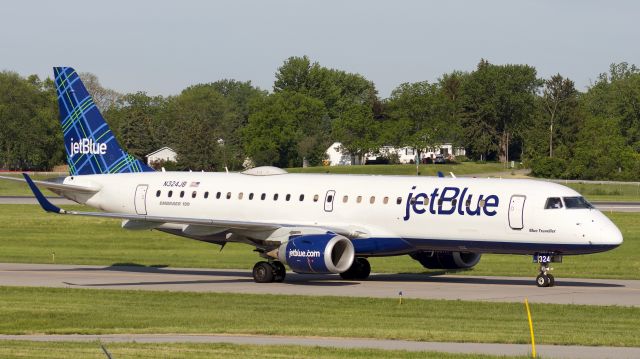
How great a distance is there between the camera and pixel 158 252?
53.2 m

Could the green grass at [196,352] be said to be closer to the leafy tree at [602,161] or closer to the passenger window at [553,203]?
the passenger window at [553,203]

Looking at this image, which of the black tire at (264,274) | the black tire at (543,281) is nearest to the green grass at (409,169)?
the black tire at (264,274)

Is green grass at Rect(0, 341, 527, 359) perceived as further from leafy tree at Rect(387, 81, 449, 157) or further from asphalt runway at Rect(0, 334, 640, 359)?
leafy tree at Rect(387, 81, 449, 157)

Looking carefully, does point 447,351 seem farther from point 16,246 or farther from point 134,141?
point 134,141

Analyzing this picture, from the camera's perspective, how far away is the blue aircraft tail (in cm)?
4447

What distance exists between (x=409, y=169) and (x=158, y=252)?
292ft

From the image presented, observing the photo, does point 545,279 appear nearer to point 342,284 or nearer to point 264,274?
point 342,284

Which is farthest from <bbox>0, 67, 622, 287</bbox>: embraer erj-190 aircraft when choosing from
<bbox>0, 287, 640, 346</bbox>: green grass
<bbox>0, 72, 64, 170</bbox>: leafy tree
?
<bbox>0, 72, 64, 170</bbox>: leafy tree

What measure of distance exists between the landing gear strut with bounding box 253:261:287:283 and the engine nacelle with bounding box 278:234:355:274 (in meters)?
1.20

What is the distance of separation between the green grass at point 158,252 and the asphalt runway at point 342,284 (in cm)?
288

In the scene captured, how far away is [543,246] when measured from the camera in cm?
3528

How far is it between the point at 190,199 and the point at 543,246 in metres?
13.0

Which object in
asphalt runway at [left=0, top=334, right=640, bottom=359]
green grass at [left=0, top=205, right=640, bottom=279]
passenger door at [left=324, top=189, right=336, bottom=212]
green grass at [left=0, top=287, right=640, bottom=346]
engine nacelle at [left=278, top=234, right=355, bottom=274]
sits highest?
passenger door at [left=324, top=189, right=336, bottom=212]

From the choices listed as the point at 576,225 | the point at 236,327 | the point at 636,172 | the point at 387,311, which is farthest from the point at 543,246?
the point at 636,172
